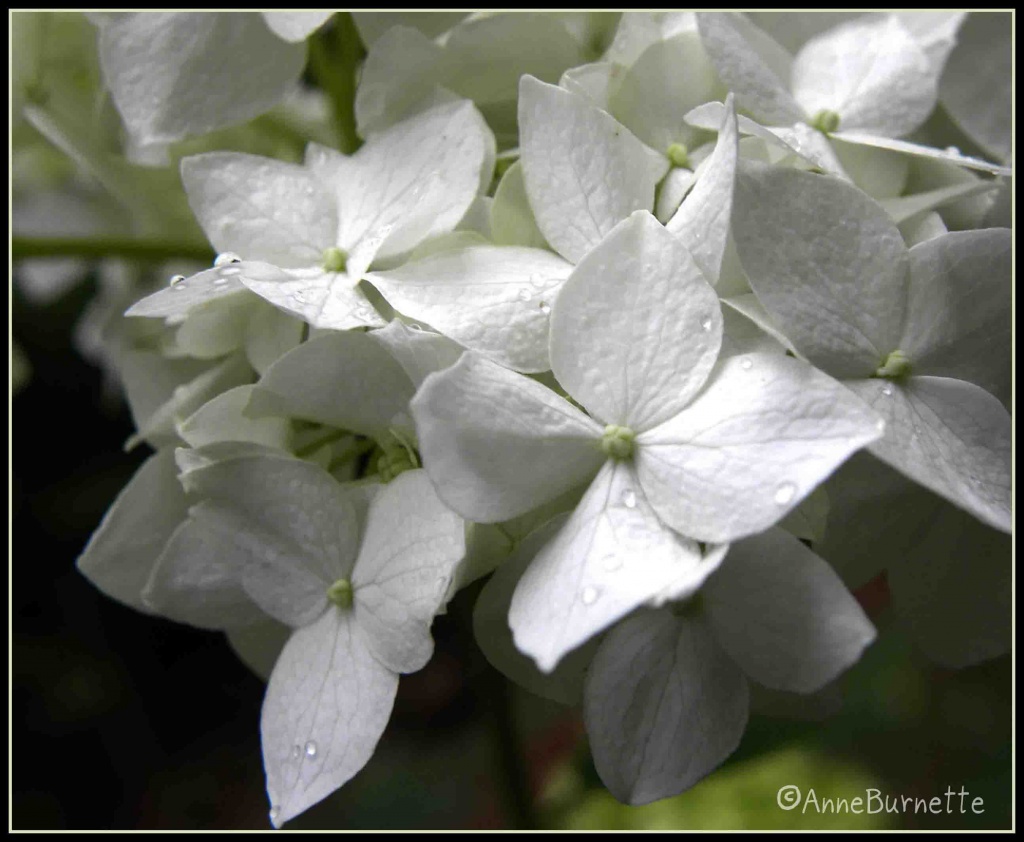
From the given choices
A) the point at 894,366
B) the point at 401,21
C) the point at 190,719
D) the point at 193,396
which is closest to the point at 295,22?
the point at 401,21

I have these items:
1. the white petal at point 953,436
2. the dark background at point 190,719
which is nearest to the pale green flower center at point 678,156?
the white petal at point 953,436

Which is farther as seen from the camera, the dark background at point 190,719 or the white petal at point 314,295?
the dark background at point 190,719

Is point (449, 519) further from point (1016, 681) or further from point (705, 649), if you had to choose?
point (1016, 681)

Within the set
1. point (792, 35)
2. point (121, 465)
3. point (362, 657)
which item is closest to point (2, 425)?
point (121, 465)

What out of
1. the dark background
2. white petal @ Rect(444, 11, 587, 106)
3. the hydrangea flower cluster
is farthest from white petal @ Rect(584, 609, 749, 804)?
the dark background

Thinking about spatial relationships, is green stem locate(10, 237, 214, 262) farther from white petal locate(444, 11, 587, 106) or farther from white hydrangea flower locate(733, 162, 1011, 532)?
white hydrangea flower locate(733, 162, 1011, 532)

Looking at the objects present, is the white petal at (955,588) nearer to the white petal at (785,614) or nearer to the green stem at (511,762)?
the white petal at (785,614)

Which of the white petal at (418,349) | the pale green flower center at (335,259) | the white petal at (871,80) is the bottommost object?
the pale green flower center at (335,259)
